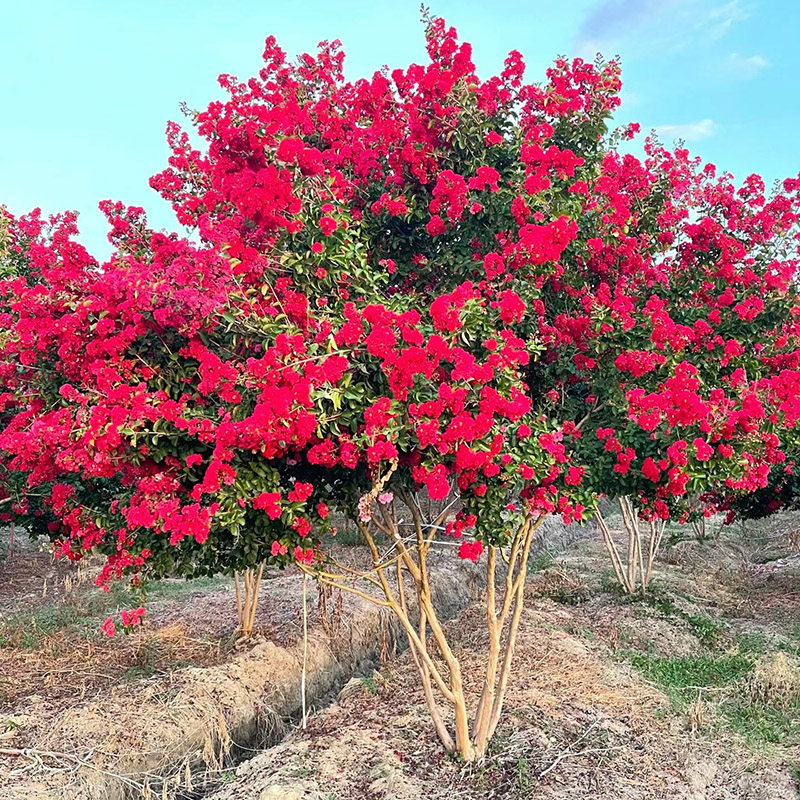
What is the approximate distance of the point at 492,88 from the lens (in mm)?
4180

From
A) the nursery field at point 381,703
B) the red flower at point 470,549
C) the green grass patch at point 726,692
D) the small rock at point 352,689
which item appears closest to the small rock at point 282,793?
the nursery field at point 381,703

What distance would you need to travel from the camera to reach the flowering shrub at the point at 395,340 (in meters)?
3.07

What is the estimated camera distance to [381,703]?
5.24 meters

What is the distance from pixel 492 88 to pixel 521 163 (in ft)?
1.96

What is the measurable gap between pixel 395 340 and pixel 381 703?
3.50 meters

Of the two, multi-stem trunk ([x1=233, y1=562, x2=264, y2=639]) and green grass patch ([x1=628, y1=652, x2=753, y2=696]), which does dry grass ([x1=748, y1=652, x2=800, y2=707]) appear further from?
multi-stem trunk ([x1=233, y1=562, x2=264, y2=639])

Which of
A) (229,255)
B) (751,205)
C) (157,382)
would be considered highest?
(751,205)

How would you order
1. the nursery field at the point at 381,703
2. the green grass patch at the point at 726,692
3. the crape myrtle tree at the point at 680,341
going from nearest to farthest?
the crape myrtle tree at the point at 680,341
the nursery field at the point at 381,703
the green grass patch at the point at 726,692

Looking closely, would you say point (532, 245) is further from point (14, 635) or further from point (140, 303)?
point (14, 635)

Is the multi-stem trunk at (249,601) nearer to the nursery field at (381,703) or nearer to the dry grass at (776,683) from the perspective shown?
the nursery field at (381,703)

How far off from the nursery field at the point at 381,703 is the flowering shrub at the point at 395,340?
0.60m

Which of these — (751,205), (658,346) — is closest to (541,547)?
(751,205)

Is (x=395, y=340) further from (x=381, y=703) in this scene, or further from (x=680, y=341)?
(x=381, y=703)

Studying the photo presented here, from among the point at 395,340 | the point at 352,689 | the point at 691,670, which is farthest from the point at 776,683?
the point at 395,340
